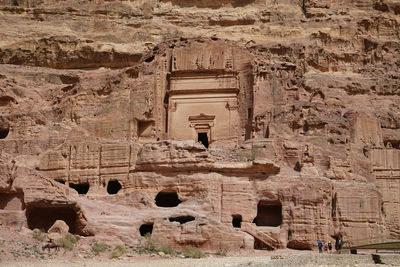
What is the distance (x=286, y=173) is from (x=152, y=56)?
12.3 m

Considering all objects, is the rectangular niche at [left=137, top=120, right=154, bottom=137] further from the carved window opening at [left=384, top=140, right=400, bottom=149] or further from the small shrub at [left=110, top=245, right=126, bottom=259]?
the carved window opening at [left=384, top=140, right=400, bottom=149]

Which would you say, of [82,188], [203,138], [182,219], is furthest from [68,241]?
[203,138]

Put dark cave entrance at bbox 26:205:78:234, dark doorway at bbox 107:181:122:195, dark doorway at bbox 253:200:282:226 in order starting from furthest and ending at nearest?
1. dark doorway at bbox 107:181:122:195
2. dark doorway at bbox 253:200:282:226
3. dark cave entrance at bbox 26:205:78:234

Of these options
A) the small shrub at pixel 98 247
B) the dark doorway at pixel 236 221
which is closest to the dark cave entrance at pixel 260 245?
the dark doorway at pixel 236 221

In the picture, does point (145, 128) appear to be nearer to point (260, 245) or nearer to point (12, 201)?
point (260, 245)

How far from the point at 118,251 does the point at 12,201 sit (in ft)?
18.3

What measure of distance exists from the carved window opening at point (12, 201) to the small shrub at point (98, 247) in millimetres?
3912

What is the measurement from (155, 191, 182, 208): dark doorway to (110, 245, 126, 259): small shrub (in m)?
6.52

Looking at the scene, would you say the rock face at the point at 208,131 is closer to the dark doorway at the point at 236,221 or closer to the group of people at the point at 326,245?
the dark doorway at the point at 236,221

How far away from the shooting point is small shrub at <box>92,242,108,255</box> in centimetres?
2708

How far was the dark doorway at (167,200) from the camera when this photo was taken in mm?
34094

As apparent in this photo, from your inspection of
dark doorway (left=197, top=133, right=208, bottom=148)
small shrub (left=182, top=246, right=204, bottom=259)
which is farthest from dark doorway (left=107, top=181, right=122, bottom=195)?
small shrub (left=182, top=246, right=204, bottom=259)

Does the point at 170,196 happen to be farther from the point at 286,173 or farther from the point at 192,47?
the point at 192,47

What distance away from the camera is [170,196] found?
34.3 m
